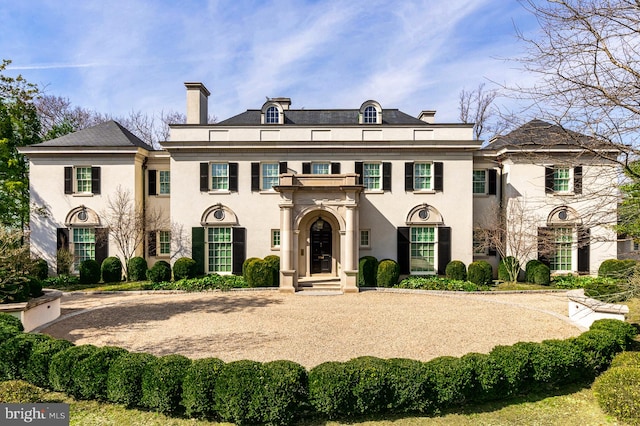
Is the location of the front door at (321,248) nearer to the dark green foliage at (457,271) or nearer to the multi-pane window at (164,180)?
the dark green foliage at (457,271)

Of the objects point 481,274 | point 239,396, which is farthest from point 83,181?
point 481,274

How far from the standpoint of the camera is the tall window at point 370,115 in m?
22.0

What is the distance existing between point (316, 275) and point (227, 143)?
9502 mm

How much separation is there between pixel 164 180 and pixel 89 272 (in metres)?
6.87

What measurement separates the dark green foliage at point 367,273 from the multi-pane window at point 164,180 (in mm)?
13256

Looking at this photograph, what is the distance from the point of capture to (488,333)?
36.1ft

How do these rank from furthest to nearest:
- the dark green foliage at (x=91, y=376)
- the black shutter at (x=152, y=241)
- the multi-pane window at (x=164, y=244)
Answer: the multi-pane window at (x=164, y=244) → the black shutter at (x=152, y=241) → the dark green foliage at (x=91, y=376)

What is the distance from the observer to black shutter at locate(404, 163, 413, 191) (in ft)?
68.4

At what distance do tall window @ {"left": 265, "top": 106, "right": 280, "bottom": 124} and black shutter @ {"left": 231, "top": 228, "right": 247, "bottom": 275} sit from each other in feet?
23.0

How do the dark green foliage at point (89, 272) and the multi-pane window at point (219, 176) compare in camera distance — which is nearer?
the dark green foliage at point (89, 272)

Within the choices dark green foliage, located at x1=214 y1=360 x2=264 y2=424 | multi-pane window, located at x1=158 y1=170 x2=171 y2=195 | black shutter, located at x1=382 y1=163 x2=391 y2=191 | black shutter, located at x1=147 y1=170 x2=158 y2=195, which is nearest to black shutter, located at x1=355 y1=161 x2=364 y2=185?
black shutter, located at x1=382 y1=163 x2=391 y2=191

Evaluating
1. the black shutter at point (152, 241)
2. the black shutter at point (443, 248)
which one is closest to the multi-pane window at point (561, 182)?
the black shutter at point (443, 248)

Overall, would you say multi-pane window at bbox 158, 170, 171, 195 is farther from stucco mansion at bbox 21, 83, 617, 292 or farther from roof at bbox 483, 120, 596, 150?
roof at bbox 483, 120, 596, 150

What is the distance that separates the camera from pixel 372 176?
21047 millimetres
